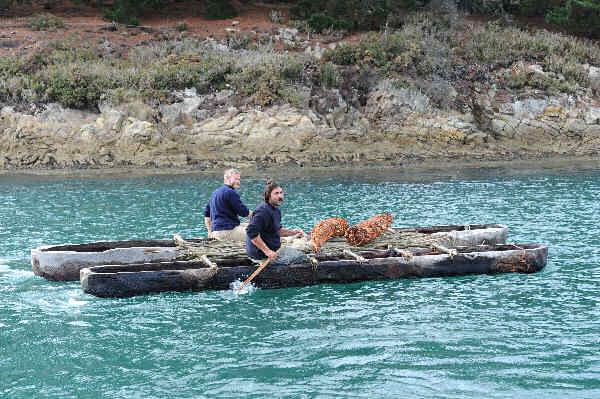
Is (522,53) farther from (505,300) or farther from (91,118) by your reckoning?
(505,300)

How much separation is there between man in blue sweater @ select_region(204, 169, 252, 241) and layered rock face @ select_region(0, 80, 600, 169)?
16.4 metres

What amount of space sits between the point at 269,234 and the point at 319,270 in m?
1.05

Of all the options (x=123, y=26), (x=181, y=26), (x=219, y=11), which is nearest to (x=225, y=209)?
(x=181, y=26)

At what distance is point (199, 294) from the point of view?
10.5m

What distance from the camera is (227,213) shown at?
481 inches

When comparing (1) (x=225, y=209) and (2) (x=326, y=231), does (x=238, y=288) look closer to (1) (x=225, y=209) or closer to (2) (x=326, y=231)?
(1) (x=225, y=209)

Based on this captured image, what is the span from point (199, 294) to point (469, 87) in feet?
89.1

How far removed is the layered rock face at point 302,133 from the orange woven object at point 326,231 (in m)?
16.7

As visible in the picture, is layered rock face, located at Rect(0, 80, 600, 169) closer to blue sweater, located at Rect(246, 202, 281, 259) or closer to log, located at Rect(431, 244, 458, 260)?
log, located at Rect(431, 244, 458, 260)

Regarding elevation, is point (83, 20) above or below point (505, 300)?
above

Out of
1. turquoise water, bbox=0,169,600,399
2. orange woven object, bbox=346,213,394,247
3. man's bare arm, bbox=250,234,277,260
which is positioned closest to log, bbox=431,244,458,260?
turquoise water, bbox=0,169,600,399

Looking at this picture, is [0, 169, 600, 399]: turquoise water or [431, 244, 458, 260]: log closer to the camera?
[0, 169, 600, 399]: turquoise water

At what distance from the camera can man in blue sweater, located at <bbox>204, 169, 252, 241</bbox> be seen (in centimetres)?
1183

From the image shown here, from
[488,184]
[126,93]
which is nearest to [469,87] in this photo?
[488,184]
